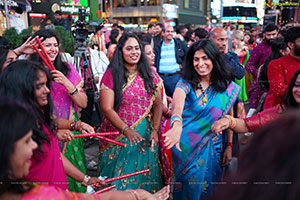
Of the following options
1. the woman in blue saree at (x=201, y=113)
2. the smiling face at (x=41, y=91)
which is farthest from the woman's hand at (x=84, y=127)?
the woman in blue saree at (x=201, y=113)

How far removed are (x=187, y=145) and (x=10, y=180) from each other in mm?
1535

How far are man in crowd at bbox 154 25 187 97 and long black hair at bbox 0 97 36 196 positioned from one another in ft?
12.9

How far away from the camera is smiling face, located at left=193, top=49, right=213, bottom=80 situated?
7.27ft

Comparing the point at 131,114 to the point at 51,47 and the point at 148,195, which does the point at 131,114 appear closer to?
the point at 51,47

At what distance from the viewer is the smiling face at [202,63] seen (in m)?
2.21

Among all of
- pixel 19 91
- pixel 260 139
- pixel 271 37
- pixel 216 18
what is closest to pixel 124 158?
pixel 19 91

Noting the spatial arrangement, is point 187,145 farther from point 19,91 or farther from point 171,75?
point 171,75

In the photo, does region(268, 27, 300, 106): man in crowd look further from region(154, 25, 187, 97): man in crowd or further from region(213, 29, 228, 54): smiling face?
region(154, 25, 187, 97): man in crowd

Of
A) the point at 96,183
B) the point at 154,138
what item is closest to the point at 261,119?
the point at 154,138

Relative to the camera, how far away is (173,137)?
1.78 metres

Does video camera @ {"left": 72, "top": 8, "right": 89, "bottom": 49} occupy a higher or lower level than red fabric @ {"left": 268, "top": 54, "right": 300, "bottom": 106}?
higher

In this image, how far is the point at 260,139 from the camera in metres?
0.61

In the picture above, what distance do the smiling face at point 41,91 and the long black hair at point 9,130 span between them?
1.74 feet

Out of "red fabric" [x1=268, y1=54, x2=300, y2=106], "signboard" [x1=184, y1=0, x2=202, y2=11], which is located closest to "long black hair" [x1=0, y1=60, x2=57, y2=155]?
"red fabric" [x1=268, y1=54, x2=300, y2=106]
